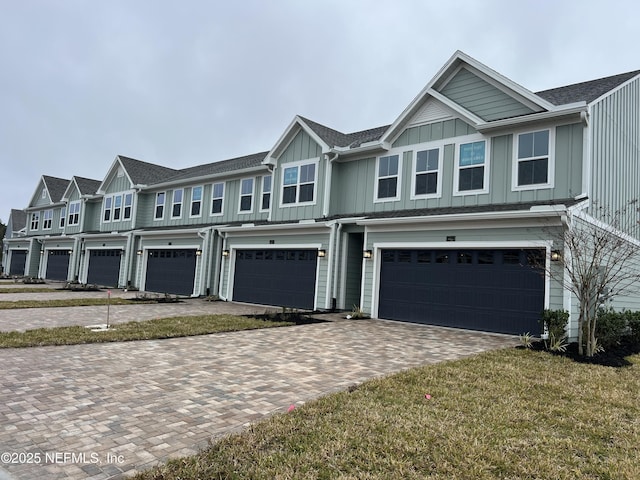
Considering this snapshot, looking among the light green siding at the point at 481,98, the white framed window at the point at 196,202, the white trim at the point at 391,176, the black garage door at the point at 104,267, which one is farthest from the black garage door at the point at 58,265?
the light green siding at the point at 481,98

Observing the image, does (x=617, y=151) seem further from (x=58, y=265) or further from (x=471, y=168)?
(x=58, y=265)

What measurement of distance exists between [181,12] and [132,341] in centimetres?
1491

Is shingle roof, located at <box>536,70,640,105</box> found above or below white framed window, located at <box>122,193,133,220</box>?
above

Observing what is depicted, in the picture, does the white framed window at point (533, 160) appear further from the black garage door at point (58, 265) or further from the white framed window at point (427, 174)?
the black garage door at point (58, 265)

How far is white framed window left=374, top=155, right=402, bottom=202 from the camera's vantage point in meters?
14.2

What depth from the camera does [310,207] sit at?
53.4 ft

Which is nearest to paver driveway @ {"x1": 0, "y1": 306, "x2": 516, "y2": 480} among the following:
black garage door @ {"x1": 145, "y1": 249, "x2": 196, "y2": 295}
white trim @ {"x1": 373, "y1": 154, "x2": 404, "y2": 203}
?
white trim @ {"x1": 373, "y1": 154, "x2": 404, "y2": 203}

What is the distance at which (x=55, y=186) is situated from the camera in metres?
35.3

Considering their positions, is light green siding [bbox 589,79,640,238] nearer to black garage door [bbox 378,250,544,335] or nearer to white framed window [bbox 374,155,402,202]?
black garage door [bbox 378,250,544,335]

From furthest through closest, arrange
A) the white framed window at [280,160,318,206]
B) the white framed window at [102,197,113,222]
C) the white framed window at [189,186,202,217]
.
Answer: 1. the white framed window at [102,197,113,222]
2. the white framed window at [189,186,202,217]
3. the white framed window at [280,160,318,206]

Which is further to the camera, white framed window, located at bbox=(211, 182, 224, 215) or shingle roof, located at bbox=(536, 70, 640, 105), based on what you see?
white framed window, located at bbox=(211, 182, 224, 215)

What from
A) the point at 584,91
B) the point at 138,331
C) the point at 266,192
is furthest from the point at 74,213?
the point at 584,91

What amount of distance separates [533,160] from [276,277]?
10.1 meters

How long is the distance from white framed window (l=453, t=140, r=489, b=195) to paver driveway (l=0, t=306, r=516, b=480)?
4.60 metres
